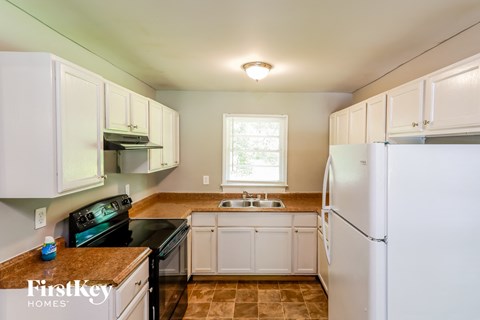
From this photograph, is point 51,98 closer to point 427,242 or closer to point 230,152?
point 427,242

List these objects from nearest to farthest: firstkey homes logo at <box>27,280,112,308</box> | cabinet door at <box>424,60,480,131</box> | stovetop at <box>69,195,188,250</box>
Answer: firstkey homes logo at <box>27,280,112,308</box>, cabinet door at <box>424,60,480,131</box>, stovetop at <box>69,195,188,250</box>

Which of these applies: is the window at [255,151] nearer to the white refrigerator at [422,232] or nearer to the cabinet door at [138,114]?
the cabinet door at [138,114]

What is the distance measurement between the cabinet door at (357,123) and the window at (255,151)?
98 centimetres

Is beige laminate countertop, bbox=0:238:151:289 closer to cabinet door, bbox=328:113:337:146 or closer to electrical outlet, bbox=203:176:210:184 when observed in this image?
electrical outlet, bbox=203:176:210:184

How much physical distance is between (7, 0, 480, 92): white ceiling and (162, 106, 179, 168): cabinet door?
595 millimetres

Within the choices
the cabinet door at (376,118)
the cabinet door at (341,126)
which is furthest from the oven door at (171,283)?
the cabinet door at (341,126)

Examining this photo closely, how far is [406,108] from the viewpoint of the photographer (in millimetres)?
1861

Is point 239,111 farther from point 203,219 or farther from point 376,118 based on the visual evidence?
point 376,118

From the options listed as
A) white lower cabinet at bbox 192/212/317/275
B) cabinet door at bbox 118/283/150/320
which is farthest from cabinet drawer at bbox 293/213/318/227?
cabinet door at bbox 118/283/150/320

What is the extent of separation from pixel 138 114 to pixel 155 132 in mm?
399

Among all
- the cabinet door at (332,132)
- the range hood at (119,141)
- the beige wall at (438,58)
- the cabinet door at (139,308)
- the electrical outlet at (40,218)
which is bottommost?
the cabinet door at (139,308)

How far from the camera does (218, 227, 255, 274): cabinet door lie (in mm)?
2959

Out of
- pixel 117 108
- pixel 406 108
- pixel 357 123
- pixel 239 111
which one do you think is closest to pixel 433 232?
pixel 406 108

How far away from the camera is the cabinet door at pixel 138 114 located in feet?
7.11
